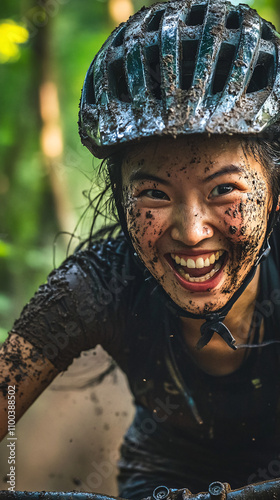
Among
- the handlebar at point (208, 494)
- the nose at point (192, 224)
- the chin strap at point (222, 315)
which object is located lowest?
the handlebar at point (208, 494)

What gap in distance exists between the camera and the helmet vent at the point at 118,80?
9.00ft

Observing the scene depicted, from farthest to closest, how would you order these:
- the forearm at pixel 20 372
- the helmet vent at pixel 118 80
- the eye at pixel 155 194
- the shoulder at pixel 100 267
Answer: the shoulder at pixel 100 267, the forearm at pixel 20 372, the helmet vent at pixel 118 80, the eye at pixel 155 194

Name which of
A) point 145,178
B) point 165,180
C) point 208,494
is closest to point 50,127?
point 145,178

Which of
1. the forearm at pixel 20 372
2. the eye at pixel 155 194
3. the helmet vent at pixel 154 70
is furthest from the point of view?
the forearm at pixel 20 372

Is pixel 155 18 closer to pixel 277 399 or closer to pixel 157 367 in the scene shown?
pixel 157 367

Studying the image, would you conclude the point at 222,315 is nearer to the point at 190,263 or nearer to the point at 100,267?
the point at 190,263

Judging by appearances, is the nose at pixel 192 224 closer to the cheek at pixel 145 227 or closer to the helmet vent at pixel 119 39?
the cheek at pixel 145 227

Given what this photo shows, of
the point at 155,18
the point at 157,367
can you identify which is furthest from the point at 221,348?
the point at 155,18

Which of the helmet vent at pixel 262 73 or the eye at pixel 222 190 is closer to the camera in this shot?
the eye at pixel 222 190

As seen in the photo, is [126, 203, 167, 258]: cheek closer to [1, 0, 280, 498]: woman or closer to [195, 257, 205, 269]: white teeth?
[1, 0, 280, 498]: woman

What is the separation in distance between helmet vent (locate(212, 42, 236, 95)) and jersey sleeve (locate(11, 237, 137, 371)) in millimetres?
1092

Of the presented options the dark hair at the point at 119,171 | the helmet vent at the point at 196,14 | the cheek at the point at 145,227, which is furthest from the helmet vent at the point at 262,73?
the cheek at the point at 145,227

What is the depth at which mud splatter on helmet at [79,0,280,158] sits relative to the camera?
2.36m

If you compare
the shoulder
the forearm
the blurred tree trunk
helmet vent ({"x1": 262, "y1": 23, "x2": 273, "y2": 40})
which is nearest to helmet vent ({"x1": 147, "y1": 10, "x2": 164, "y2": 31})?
helmet vent ({"x1": 262, "y1": 23, "x2": 273, "y2": 40})
